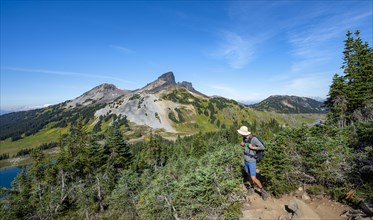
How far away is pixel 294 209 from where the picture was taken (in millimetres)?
8328

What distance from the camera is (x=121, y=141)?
53.2m

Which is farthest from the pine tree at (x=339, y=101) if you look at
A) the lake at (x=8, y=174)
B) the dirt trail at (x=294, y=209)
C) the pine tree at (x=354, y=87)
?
the lake at (x=8, y=174)

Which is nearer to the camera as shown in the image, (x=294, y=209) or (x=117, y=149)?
(x=294, y=209)

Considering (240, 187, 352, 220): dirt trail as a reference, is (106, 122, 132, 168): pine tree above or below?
below

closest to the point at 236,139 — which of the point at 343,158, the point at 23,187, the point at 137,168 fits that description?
the point at 137,168

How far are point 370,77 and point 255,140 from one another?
1375 inches

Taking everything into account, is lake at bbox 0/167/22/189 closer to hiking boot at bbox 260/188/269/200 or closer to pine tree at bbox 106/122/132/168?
pine tree at bbox 106/122/132/168

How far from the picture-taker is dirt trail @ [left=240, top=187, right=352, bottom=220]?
809 cm

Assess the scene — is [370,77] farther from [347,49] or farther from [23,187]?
[23,187]

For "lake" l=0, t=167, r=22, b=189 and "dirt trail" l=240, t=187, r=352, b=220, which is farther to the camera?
"lake" l=0, t=167, r=22, b=189

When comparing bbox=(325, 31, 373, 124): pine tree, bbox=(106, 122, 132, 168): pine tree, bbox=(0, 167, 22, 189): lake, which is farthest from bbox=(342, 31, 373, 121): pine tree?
bbox=(0, 167, 22, 189): lake

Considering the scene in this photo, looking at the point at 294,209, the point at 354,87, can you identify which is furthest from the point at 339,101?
the point at 294,209

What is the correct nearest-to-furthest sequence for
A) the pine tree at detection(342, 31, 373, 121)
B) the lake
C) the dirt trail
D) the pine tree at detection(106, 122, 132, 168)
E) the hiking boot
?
the dirt trail → the hiking boot → the pine tree at detection(342, 31, 373, 121) → the pine tree at detection(106, 122, 132, 168) → the lake

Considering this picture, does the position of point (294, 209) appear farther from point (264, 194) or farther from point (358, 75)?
point (358, 75)
